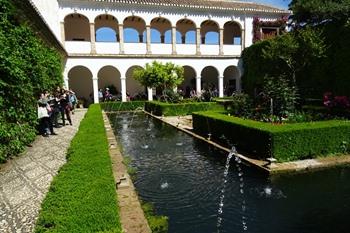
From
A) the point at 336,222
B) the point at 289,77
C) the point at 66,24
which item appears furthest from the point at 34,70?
the point at 66,24

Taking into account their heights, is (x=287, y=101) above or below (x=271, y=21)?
below

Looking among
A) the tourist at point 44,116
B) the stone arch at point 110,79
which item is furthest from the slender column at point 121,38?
the tourist at point 44,116

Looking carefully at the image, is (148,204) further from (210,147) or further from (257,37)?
(257,37)

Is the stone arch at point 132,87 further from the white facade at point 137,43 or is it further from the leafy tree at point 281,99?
the leafy tree at point 281,99

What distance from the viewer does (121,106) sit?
24.1 meters

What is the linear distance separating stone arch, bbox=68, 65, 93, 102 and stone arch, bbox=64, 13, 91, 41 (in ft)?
8.56

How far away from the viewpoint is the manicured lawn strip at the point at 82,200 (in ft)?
10.4

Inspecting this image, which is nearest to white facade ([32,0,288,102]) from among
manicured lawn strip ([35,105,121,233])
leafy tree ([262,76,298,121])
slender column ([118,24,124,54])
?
slender column ([118,24,124,54])

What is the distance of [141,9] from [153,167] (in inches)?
825

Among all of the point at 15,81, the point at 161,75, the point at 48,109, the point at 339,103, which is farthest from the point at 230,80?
the point at 15,81

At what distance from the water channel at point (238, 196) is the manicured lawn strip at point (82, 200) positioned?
0.96 m

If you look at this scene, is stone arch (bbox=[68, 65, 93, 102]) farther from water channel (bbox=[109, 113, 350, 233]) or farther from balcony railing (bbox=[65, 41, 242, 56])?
water channel (bbox=[109, 113, 350, 233])

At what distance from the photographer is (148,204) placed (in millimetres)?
5180

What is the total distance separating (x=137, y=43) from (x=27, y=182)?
72.0 feet
